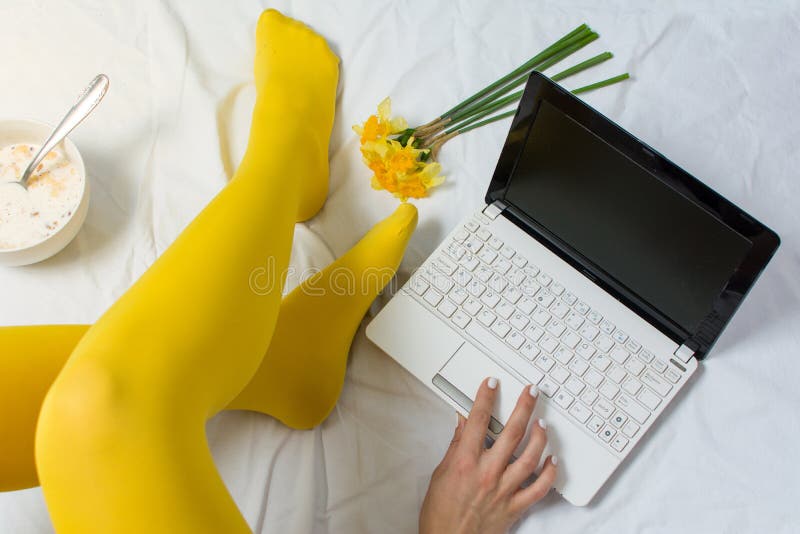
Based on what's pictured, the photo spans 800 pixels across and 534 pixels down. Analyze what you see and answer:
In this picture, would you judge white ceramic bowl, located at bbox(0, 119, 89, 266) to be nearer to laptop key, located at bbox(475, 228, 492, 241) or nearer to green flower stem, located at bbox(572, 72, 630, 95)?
laptop key, located at bbox(475, 228, 492, 241)

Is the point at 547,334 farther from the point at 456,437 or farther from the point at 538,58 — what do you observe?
the point at 538,58

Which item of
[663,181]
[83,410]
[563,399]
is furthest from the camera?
[563,399]

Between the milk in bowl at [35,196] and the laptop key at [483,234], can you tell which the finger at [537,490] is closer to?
the laptop key at [483,234]

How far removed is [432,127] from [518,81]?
0.11m

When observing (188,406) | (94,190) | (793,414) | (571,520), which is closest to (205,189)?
(94,190)

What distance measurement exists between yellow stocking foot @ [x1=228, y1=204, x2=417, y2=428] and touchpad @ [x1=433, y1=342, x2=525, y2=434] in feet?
0.33

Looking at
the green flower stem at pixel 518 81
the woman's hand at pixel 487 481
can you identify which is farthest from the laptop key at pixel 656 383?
the green flower stem at pixel 518 81

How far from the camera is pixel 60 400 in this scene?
1.48 feet

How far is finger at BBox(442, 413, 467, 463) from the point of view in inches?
25.8

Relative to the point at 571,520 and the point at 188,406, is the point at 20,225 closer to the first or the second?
the point at 188,406

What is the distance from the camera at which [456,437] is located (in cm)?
66

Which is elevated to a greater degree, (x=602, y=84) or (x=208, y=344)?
(x=602, y=84)

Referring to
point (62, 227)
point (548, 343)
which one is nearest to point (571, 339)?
point (548, 343)

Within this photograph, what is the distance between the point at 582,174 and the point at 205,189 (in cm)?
38
